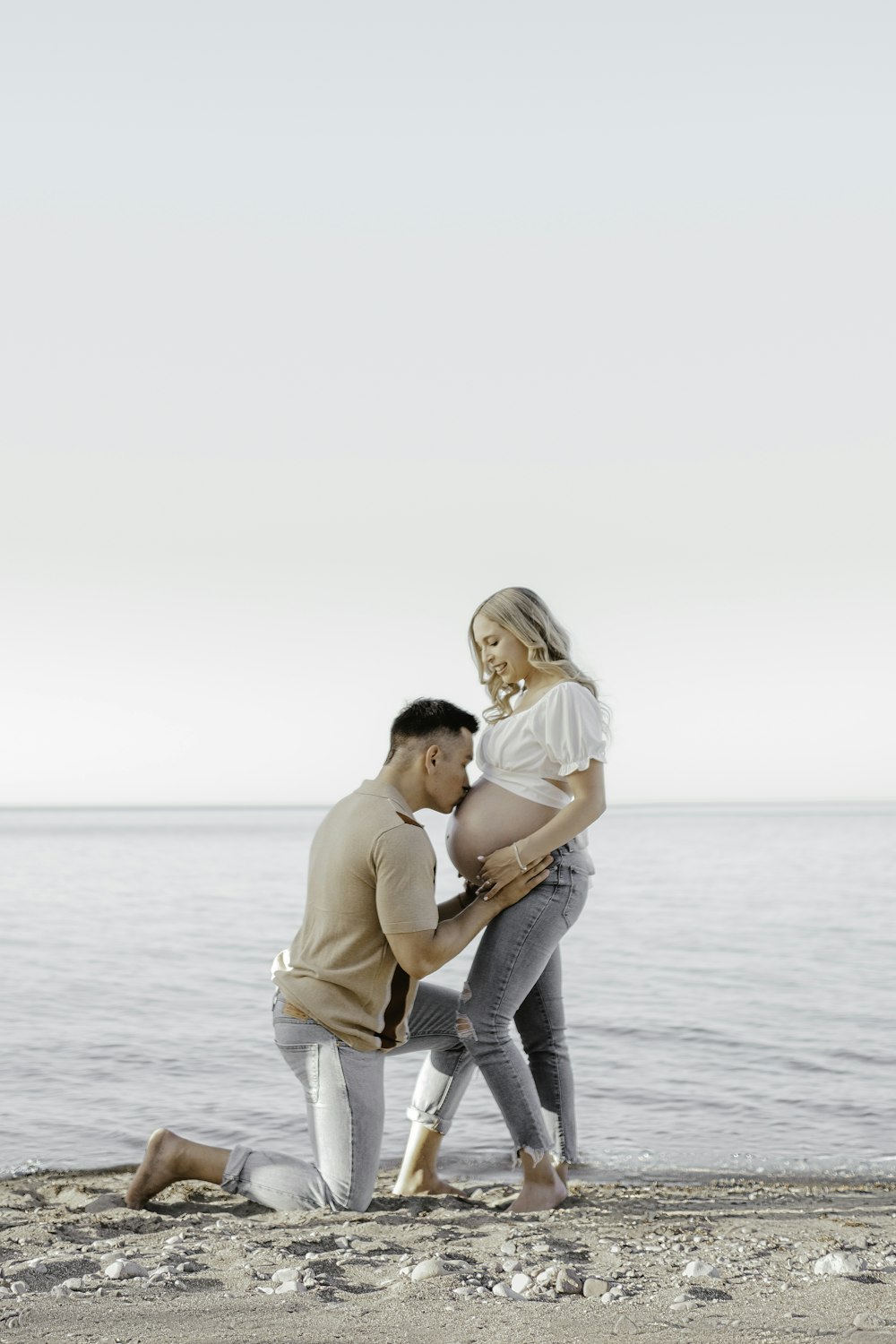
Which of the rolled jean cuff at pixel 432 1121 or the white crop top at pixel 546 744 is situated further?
the rolled jean cuff at pixel 432 1121

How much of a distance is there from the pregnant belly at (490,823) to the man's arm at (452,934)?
5.6 inches

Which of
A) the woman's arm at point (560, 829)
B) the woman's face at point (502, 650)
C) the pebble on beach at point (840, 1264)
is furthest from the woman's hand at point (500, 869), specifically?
the pebble on beach at point (840, 1264)

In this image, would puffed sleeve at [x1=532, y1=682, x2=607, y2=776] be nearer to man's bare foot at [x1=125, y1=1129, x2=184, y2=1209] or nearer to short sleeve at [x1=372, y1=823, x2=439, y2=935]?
short sleeve at [x1=372, y1=823, x2=439, y2=935]

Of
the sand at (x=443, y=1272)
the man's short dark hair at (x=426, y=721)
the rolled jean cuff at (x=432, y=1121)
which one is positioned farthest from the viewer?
the rolled jean cuff at (x=432, y=1121)

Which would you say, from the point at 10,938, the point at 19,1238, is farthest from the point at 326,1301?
the point at 10,938

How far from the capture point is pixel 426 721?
4105 mm

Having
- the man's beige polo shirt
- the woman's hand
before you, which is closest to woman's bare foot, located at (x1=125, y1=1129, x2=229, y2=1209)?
the man's beige polo shirt

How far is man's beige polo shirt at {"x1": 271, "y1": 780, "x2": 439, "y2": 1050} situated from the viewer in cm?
390

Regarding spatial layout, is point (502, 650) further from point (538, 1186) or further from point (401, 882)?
point (538, 1186)

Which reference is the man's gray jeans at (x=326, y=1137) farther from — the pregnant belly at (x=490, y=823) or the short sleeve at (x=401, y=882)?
the pregnant belly at (x=490, y=823)

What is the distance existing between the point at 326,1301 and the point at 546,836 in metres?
1.65

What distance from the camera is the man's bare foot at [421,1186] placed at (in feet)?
14.3

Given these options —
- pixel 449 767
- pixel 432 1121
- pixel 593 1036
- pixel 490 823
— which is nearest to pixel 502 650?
pixel 449 767

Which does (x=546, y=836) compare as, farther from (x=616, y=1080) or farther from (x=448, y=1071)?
(x=616, y=1080)
